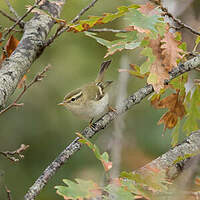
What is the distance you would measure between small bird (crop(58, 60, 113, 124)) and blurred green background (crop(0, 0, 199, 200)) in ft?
4.11

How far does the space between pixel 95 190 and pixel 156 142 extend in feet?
10.9

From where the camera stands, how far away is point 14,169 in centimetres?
472

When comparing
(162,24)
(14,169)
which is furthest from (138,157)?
(14,169)

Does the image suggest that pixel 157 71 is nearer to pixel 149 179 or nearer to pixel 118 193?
pixel 149 179

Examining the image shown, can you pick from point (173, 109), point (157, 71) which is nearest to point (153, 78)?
point (157, 71)

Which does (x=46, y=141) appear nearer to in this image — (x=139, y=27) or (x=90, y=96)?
(x=90, y=96)

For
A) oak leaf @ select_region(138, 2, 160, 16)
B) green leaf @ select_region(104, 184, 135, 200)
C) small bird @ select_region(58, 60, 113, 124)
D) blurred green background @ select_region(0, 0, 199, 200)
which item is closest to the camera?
green leaf @ select_region(104, 184, 135, 200)

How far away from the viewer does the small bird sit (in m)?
3.13

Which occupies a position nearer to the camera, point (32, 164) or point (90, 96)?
point (90, 96)

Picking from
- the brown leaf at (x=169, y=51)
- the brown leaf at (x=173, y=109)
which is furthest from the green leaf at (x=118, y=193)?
the brown leaf at (x=173, y=109)

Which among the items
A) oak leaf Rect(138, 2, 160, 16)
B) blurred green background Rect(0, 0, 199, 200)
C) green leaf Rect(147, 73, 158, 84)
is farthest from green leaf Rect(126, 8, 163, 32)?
blurred green background Rect(0, 0, 199, 200)

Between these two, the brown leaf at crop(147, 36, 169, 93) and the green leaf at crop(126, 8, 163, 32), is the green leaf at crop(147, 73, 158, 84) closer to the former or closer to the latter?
the brown leaf at crop(147, 36, 169, 93)

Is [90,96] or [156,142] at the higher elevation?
[90,96]

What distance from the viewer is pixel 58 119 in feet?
16.3
